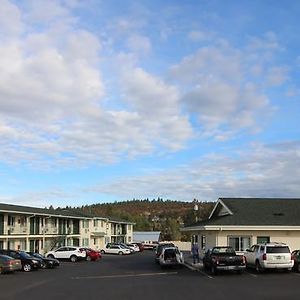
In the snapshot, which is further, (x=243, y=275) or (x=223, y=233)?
(x=223, y=233)

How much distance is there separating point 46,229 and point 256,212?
33828 mm

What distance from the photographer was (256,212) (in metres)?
41.2

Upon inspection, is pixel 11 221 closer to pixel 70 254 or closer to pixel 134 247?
pixel 70 254

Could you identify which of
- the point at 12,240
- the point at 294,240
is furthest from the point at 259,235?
the point at 12,240

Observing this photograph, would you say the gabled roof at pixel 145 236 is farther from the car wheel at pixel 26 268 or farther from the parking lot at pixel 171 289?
the parking lot at pixel 171 289

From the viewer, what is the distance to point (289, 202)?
1759 inches

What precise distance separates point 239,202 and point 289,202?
4.16 meters

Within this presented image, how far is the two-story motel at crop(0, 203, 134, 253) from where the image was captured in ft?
187

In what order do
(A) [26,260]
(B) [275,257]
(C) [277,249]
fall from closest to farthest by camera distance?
(B) [275,257] → (C) [277,249] → (A) [26,260]

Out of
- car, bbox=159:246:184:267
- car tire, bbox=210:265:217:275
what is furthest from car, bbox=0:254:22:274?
car tire, bbox=210:265:217:275

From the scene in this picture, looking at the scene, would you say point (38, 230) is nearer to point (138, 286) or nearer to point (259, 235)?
point (259, 235)

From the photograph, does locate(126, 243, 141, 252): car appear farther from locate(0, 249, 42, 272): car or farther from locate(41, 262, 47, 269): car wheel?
locate(0, 249, 42, 272): car

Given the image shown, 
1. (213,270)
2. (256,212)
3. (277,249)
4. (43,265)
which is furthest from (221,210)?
(213,270)

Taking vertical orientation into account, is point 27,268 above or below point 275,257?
below
